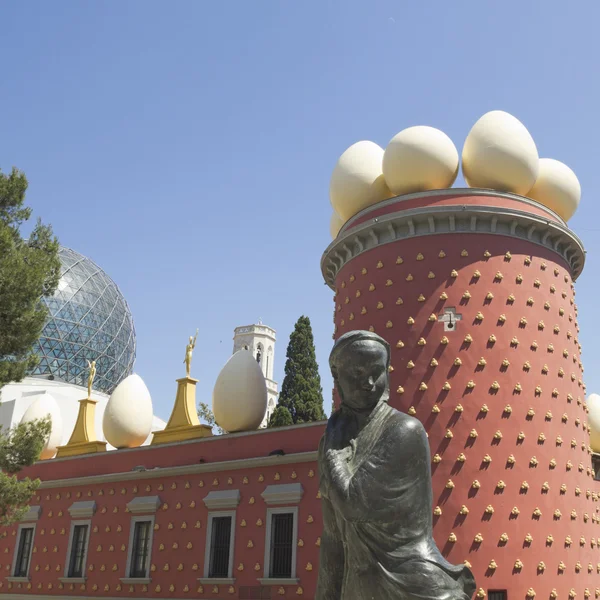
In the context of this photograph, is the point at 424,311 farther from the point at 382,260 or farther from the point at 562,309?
the point at 562,309

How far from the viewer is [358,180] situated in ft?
61.0

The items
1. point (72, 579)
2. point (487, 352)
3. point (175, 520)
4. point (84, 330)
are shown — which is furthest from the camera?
point (84, 330)

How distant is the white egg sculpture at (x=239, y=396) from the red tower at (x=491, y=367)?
3925mm

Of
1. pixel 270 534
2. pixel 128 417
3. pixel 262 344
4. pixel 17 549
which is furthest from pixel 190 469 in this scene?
pixel 262 344

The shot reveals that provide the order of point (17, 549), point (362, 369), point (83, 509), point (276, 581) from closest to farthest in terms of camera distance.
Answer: point (362, 369) → point (276, 581) → point (83, 509) → point (17, 549)

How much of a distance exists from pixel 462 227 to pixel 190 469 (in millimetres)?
10233

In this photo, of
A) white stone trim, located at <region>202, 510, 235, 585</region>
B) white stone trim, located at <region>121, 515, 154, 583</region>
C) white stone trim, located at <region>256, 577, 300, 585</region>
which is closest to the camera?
white stone trim, located at <region>256, 577, 300, 585</region>

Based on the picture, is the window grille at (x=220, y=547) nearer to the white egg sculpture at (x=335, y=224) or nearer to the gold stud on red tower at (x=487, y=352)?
the gold stud on red tower at (x=487, y=352)

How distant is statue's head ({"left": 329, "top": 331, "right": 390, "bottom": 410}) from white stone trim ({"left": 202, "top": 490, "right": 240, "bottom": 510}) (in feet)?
51.4

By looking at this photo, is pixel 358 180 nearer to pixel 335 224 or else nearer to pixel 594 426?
pixel 335 224

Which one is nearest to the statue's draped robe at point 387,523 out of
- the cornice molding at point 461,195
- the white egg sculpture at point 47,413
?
the cornice molding at point 461,195

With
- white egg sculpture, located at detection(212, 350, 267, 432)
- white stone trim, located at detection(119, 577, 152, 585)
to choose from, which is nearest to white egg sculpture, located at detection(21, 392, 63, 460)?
white stone trim, located at detection(119, 577, 152, 585)

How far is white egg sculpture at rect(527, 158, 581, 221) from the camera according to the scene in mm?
18516

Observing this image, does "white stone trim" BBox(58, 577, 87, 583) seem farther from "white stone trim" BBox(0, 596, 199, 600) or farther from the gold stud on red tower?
the gold stud on red tower
